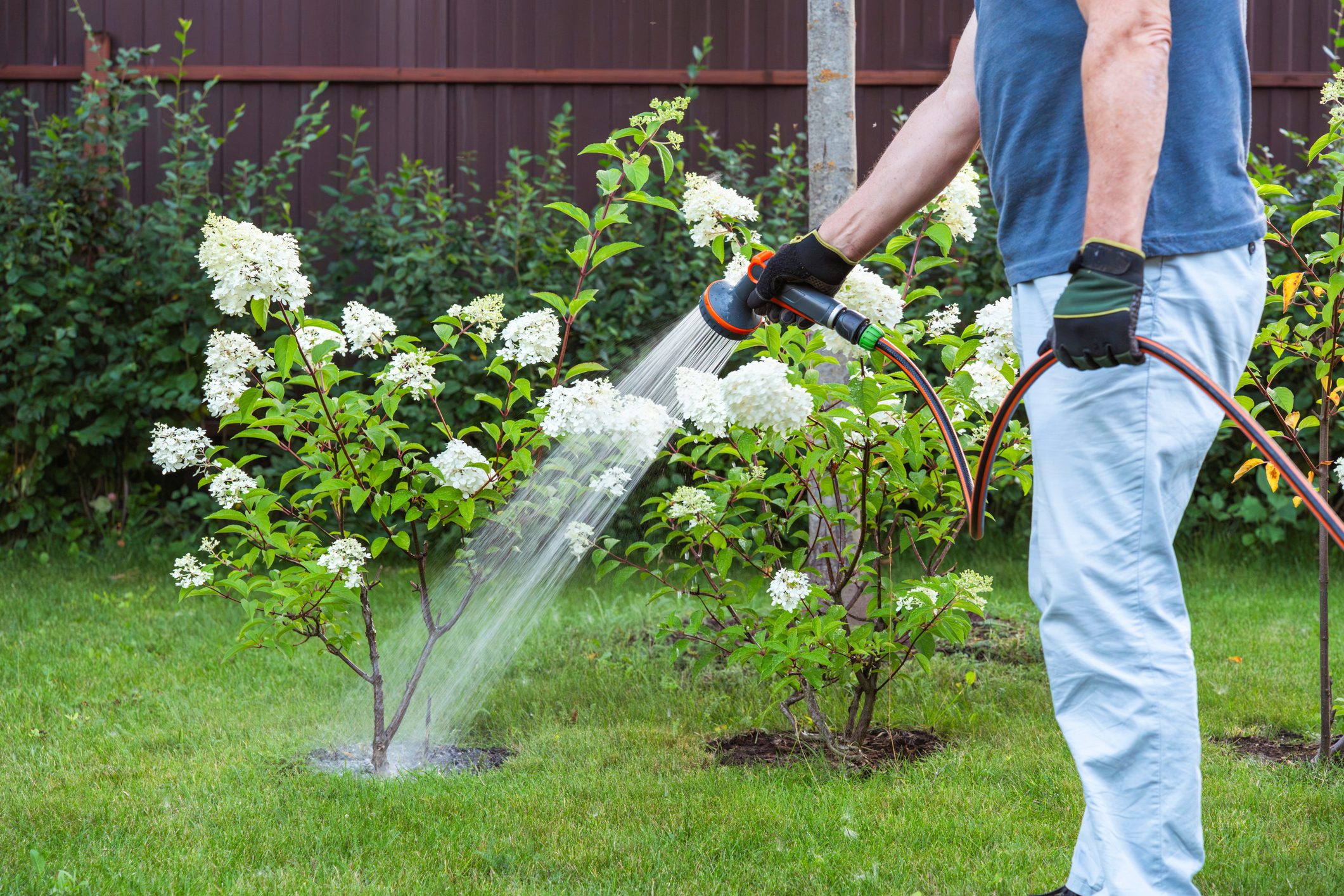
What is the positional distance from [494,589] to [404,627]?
3.27ft

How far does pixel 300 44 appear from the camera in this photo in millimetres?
5926

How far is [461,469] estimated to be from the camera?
2607 mm

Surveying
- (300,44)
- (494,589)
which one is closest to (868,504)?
(494,589)

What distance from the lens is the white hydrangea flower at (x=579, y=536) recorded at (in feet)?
8.79

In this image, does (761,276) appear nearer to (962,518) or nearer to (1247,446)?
(962,518)

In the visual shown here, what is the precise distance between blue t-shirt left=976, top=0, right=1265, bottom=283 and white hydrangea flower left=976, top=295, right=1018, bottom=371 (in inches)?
27.7

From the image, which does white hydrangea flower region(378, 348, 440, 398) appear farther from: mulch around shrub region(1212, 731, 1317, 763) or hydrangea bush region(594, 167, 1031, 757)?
mulch around shrub region(1212, 731, 1317, 763)

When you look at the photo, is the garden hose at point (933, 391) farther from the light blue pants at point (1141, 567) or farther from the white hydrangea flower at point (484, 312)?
the white hydrangea flower at point (484, 312)

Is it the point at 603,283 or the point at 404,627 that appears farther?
the point at 603,283

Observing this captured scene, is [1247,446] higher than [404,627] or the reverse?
higher

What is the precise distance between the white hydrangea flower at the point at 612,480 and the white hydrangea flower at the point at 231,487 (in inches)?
29.7

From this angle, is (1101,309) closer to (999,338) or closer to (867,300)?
(867,300)

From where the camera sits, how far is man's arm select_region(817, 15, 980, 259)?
1.98 m

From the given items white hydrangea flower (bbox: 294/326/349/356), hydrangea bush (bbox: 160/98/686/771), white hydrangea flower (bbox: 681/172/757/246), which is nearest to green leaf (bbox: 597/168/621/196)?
hydrangea bush (bbox: 160/98/686/771)
